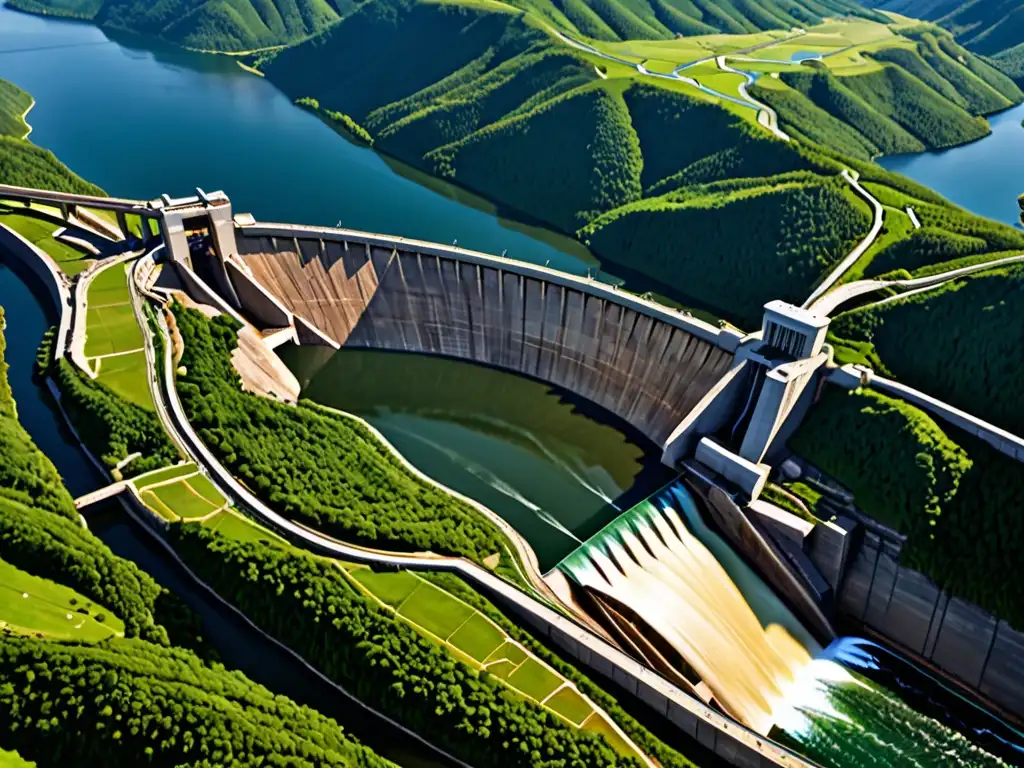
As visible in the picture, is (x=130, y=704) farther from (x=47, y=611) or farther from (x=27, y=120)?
(x=27, y=120)

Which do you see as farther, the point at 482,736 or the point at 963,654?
the point at 963,654

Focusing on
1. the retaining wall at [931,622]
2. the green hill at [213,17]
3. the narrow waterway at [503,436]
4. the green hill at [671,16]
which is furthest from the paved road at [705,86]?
the green hill at [213,17]

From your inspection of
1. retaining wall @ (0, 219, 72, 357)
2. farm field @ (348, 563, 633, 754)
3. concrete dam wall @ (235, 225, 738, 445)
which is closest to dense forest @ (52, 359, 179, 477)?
retaining wall @ (0, 219, 72, 357)

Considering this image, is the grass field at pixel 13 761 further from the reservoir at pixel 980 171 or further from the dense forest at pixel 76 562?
the reservoir at pixel 980 171

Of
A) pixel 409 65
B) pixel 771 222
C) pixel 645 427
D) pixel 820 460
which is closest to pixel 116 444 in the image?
pixel 645 427

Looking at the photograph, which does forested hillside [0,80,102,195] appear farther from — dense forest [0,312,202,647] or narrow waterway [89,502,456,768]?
narrow waterway [89,502,456,768]

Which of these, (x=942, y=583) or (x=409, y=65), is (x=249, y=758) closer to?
(x=942, y=583)

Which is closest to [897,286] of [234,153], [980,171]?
[980,171]
